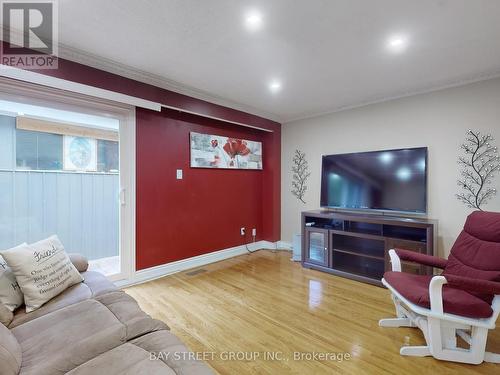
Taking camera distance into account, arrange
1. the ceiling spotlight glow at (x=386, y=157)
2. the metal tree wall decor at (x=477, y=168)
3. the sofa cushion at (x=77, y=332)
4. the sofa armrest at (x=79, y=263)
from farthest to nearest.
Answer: the ceiling spotlight glow at (x=386, y=157) → the metal tree wall decor at (x=477, y=168) → the sofa armrest at (x=79, y=263) → the sofa cushion at (x=77, y=332)

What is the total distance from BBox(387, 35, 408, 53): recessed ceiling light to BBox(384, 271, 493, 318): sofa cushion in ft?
6.33

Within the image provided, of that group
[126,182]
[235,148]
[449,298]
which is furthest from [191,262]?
[449,298]

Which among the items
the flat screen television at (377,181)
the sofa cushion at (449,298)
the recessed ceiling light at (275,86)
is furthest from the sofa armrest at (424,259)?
the recessed ceiling light at (275,86)

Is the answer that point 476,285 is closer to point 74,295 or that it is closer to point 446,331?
point 446,331

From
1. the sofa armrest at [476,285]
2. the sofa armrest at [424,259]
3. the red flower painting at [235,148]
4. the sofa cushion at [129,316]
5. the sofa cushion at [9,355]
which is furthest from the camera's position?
the red flower painting at [235,148]

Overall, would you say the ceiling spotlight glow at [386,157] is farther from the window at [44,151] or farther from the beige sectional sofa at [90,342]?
the window at [44,151]

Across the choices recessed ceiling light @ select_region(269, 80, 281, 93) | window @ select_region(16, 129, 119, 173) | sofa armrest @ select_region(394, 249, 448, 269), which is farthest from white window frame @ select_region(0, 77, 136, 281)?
sofa armrest @ select_region(394, 249, 448, 269)

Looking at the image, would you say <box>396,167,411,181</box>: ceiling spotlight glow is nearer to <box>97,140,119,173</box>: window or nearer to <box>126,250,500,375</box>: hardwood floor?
<box>126,250,500,375</box>: hardwood floor

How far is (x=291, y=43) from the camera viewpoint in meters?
2.14

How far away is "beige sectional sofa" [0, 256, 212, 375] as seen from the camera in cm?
99

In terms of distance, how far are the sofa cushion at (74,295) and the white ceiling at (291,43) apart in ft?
6.30

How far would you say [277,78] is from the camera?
286cm

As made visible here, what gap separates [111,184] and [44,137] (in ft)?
2.47

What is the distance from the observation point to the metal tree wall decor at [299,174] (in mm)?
4247
